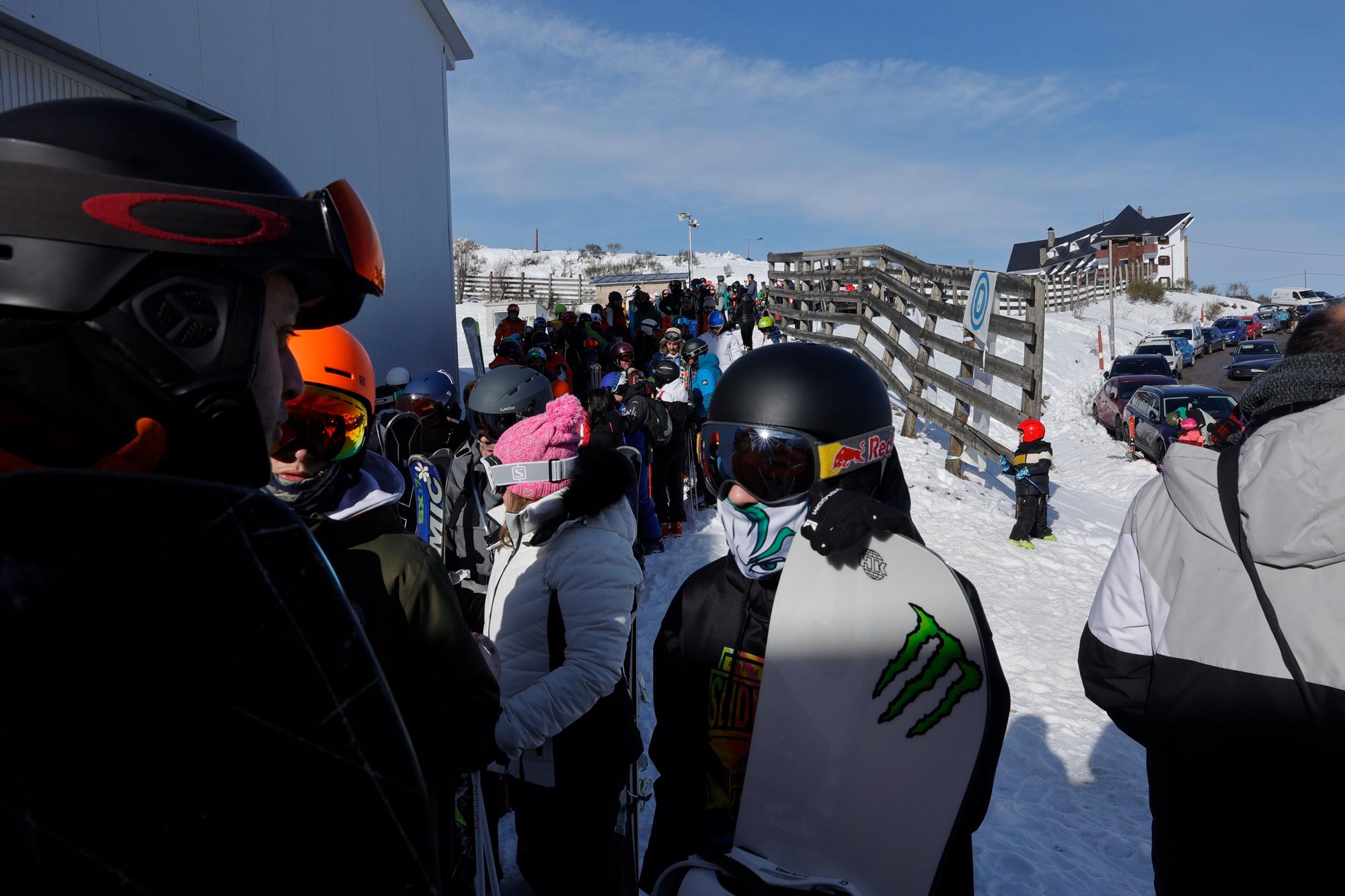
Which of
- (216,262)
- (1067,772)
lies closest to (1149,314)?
(1067,772)

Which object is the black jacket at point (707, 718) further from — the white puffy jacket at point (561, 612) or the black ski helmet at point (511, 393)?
the black ski helmet at point (511, 393)

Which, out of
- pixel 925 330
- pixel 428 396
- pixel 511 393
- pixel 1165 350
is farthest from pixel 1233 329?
pixel 511 393

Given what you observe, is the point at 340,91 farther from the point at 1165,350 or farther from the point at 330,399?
the point at 1165,350

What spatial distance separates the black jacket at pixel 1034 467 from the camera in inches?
309

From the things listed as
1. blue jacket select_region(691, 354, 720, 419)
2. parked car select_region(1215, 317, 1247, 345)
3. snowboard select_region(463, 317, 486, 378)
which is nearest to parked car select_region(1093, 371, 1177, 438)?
blue jacket select_region(691, 354, 720, 419)

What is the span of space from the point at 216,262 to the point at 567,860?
8.07 ft

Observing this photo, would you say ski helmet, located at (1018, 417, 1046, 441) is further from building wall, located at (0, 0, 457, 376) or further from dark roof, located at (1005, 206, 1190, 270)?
dark roof, located at (1005, 206, 1190, 270)

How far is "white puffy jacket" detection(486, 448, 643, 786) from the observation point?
2.43m

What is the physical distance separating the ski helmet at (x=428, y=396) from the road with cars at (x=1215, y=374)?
25280mm

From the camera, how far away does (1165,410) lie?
17.3 meters

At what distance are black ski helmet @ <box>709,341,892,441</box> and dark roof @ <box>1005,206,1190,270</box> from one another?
8302cm

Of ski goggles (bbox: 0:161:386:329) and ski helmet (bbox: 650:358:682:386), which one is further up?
ski goggles (bbox: 0:161:386:329)

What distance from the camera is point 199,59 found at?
6.14 meters

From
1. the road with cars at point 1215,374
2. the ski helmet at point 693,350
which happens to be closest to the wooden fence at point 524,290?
the ski helmet at point 693,350
